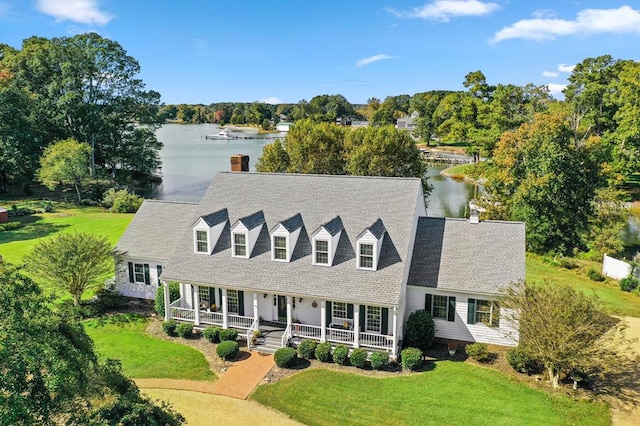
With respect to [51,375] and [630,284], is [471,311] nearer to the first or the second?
[630,284]

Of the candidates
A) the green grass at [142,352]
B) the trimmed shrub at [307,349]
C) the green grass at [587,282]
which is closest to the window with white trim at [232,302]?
the green grass at [142,352]

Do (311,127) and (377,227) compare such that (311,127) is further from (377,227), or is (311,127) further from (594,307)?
(594,307)

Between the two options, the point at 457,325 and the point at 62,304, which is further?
the point at 62,304

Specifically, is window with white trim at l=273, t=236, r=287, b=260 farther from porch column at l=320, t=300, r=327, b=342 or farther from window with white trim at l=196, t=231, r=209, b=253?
window with white trim at l=196, t=231, r=209, b=253

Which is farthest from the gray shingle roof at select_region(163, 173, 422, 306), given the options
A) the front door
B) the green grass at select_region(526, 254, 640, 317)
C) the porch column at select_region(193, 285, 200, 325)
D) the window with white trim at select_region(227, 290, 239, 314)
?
the green grass at select_region(526, 254, 640, 317)

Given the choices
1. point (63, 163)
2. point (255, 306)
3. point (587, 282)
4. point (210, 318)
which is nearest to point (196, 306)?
point (210, 318)

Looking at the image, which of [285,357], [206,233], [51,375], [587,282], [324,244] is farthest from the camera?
[587,282]

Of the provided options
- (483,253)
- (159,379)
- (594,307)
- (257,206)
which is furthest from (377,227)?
(159,379)
